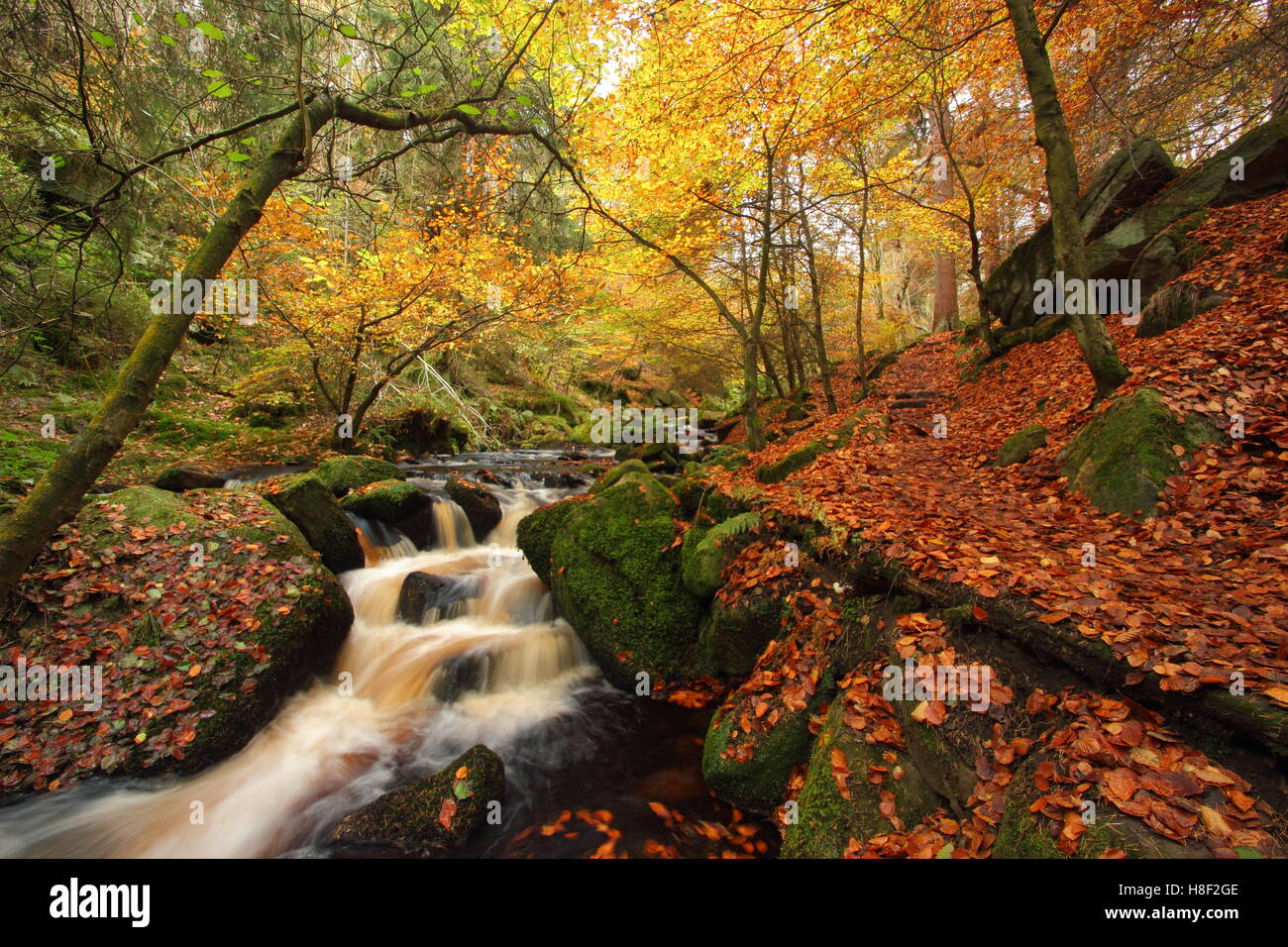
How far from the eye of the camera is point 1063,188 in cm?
565

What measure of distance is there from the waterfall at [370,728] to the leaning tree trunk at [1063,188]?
276 inches

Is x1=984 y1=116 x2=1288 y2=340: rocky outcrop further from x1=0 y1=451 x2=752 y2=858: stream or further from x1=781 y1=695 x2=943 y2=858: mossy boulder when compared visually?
x1=0 y1=451 x2=752 y2=858: stream

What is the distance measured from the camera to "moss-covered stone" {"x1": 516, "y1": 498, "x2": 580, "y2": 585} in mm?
7113

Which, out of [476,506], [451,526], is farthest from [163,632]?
[476,506]

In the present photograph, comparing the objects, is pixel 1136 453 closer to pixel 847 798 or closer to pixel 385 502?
pixel 847 798

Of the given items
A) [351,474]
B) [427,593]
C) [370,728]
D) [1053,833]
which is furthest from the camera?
[351,474]

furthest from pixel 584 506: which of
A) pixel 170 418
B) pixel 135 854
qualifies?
pixel 170 418

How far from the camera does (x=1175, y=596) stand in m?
2.98

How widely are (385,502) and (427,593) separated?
7.83ft

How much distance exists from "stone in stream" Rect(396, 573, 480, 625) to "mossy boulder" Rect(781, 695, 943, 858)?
550cm

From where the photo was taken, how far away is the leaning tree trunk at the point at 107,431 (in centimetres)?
349

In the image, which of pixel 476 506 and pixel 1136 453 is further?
pixel 476 506

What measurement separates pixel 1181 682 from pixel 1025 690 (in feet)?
2.38
